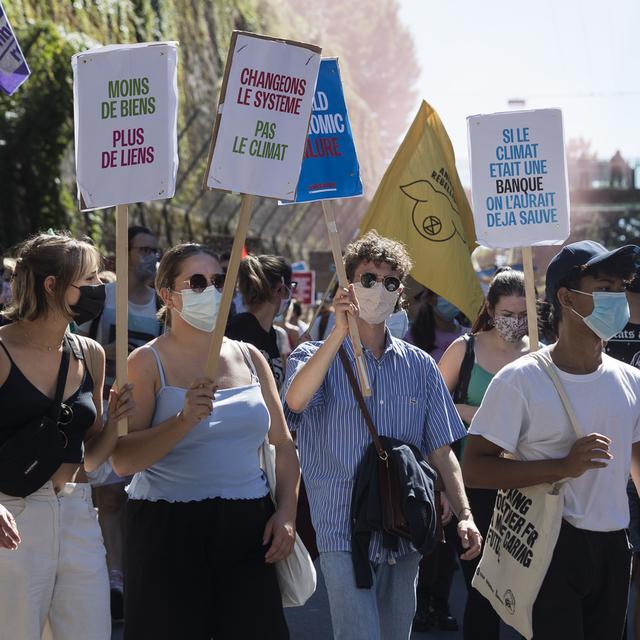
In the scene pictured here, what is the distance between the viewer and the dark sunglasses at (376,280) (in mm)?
4672

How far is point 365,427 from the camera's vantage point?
14.6ft

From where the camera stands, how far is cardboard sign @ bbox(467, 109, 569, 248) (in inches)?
216

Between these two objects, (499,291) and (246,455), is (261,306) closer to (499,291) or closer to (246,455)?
(499,291)

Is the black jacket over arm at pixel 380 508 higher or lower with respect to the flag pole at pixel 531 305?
lower

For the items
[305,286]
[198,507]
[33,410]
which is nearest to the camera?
[33,410]

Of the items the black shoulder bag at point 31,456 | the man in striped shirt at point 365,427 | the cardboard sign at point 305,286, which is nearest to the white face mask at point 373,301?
the man in striped shirt at point 365,427

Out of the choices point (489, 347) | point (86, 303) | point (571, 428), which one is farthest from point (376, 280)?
point (489, 347)

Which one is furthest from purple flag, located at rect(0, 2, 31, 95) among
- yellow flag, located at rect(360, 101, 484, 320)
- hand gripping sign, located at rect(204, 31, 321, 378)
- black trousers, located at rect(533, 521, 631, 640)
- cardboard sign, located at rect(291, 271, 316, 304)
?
cardboard sign, located at rect(291, 271, 316, 304)

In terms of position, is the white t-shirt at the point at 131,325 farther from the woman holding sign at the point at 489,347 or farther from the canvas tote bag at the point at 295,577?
the canvas tote bag at the point at 295,577

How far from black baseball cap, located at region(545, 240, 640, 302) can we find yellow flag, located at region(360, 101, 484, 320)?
3.03m

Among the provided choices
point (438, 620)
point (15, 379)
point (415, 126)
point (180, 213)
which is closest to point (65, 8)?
point (180, 213)

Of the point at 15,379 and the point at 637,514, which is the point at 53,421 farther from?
the point at 637,514

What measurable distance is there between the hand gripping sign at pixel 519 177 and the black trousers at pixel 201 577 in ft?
6.85

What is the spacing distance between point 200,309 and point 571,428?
1.43m
